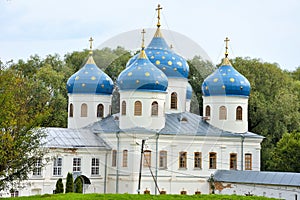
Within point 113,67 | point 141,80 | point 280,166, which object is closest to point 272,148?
point 280,166

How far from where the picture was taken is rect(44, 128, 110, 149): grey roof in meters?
33.9

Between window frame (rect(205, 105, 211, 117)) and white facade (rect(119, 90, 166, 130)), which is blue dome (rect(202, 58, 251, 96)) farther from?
white facade (rect(119, 90, 166, 130))

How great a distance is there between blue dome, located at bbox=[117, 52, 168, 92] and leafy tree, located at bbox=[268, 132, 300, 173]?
10.3 meters

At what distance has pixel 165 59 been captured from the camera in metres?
37.6

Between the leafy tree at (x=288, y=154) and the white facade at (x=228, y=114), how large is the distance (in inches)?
153

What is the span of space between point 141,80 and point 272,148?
51.4 ft

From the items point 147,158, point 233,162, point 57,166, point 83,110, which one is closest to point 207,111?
point 233,162

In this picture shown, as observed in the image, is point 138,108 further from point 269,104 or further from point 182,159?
point 269,104

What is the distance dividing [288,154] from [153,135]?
10.6 metres

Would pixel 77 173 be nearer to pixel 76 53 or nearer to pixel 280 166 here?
pixel 280 166

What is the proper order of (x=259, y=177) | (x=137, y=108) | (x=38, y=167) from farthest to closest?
1. (x=259, y=177)
2. (x=137, y=108)
3. (x=38, y=167)

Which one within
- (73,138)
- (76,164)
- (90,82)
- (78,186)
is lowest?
(78,186)

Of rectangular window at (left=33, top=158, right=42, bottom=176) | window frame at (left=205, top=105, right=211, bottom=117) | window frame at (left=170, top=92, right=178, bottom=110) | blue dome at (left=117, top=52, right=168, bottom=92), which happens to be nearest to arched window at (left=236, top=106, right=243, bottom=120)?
window frame at (left=205, top=105, right=211, bottom=117)

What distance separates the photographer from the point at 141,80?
110 feet
